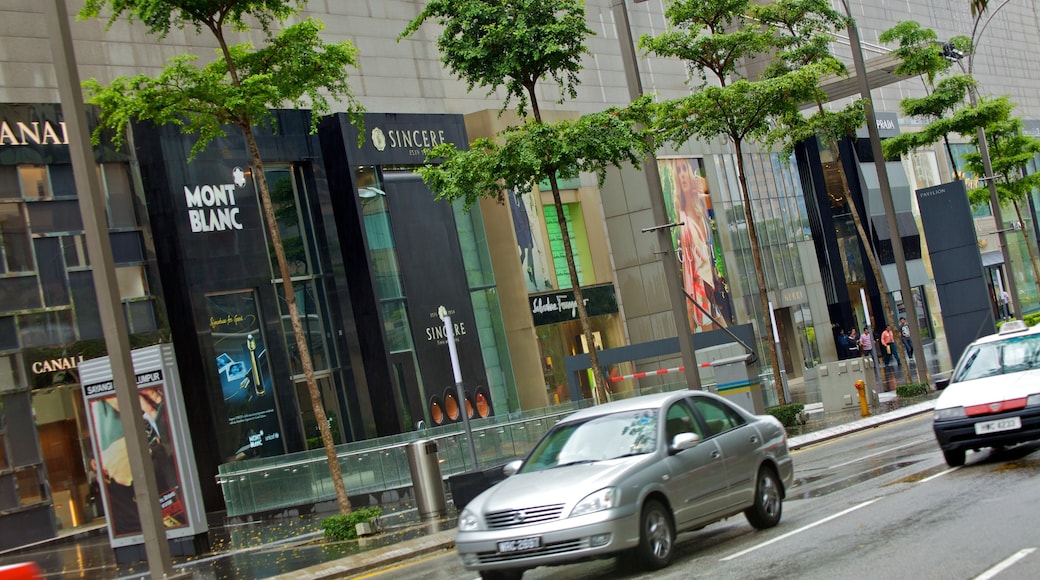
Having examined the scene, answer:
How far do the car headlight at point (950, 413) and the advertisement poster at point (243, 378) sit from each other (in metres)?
19.6

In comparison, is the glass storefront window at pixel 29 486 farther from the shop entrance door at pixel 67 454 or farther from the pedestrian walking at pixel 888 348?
the pedestrian walking at pixel 888 348

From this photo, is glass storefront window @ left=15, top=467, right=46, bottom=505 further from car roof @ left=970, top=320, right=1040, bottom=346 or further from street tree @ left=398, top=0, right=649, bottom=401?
car roof @ left=970, top=320, right=1040, bottom=346

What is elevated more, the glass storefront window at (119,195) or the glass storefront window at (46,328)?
the glass storefront window at (119,195)

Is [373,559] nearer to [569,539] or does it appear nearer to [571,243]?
[569,539]

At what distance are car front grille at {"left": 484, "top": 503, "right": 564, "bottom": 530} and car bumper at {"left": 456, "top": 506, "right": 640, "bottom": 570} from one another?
Answer: 48 mm

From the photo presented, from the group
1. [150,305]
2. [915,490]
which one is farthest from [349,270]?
[915,490]

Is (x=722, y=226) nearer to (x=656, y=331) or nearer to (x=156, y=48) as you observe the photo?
(x=656, y=331)

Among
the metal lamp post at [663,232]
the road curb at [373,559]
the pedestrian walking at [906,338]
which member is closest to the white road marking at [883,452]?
the metal lamp post at [663,232]

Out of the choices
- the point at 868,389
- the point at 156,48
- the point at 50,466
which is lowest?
the point at 868,389

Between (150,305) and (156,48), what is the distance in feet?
23.6

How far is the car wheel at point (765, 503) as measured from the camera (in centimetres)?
1248

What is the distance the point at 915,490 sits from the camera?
13.7 metres

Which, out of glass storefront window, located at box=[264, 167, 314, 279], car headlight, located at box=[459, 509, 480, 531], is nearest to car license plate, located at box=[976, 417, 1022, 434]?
car headlight, located at box=[459, 509, 480, 531]

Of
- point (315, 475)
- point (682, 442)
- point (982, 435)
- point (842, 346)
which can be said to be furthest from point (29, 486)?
point (842, 346)
